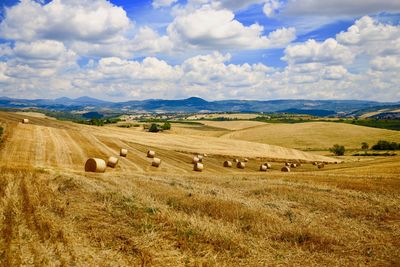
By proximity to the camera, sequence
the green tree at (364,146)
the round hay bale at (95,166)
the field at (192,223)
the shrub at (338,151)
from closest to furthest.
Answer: the field at (192,223) → the round hay bale at (95,166) → the shrub at (338,151) → the green tree at (364,146)

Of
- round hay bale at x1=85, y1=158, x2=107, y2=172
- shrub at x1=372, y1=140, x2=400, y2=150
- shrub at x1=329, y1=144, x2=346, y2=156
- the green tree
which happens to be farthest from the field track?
shrub at x1=372, y1=140, x2=400, y2=150

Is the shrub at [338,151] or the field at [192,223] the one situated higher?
the field at [192,223]

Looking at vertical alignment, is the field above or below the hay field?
above

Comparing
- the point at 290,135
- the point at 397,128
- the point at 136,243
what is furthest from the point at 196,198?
the point at 397,128

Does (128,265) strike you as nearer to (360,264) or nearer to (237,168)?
(360,264)

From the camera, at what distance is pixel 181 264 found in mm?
9812

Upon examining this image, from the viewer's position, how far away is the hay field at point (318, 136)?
109812 mm

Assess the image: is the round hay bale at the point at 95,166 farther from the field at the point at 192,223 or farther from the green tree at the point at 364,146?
the green tree at the point at 364,146

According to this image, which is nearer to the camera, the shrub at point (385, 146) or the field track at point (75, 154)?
the field track at point (75, 154)

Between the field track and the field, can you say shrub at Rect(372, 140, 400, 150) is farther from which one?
the field

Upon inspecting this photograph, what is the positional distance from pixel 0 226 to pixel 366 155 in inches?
3456

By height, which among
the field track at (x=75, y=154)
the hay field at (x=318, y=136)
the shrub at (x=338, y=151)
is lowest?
the shrub at (x=338, y=151)

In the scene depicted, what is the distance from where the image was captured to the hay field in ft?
360

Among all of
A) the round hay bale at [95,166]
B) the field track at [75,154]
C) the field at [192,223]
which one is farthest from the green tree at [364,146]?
the round hay bale at [95,166]
